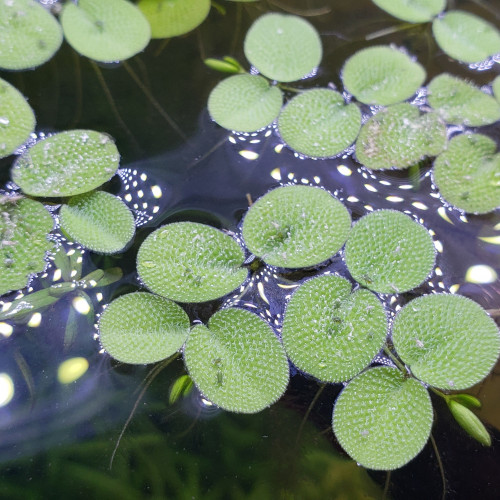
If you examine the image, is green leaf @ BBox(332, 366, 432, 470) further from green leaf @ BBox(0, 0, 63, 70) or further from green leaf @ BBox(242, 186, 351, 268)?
green leaf @ BBox(0, 0, 63, 70)

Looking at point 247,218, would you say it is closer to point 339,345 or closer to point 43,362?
point 339,345

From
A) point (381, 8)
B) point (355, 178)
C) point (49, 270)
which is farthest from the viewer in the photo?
point (381, 8)

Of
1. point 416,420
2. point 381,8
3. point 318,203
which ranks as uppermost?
point 381,8

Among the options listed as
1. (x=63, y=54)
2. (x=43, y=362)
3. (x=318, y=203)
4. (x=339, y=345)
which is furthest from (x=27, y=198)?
(x=339, y=345)

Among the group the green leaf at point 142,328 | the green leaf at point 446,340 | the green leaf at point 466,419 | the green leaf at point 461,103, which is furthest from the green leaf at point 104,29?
the green leaf at point 466,419

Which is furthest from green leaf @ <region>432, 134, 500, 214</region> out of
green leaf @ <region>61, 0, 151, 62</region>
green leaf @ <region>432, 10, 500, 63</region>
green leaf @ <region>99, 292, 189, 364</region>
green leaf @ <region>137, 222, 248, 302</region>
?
green leaf @ <region>61, 0, 151, 62</region>

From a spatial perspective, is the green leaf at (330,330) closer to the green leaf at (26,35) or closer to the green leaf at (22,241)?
the green leaf at (22,241)

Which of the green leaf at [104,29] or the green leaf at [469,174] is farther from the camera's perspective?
the green leaf at [104,29]
